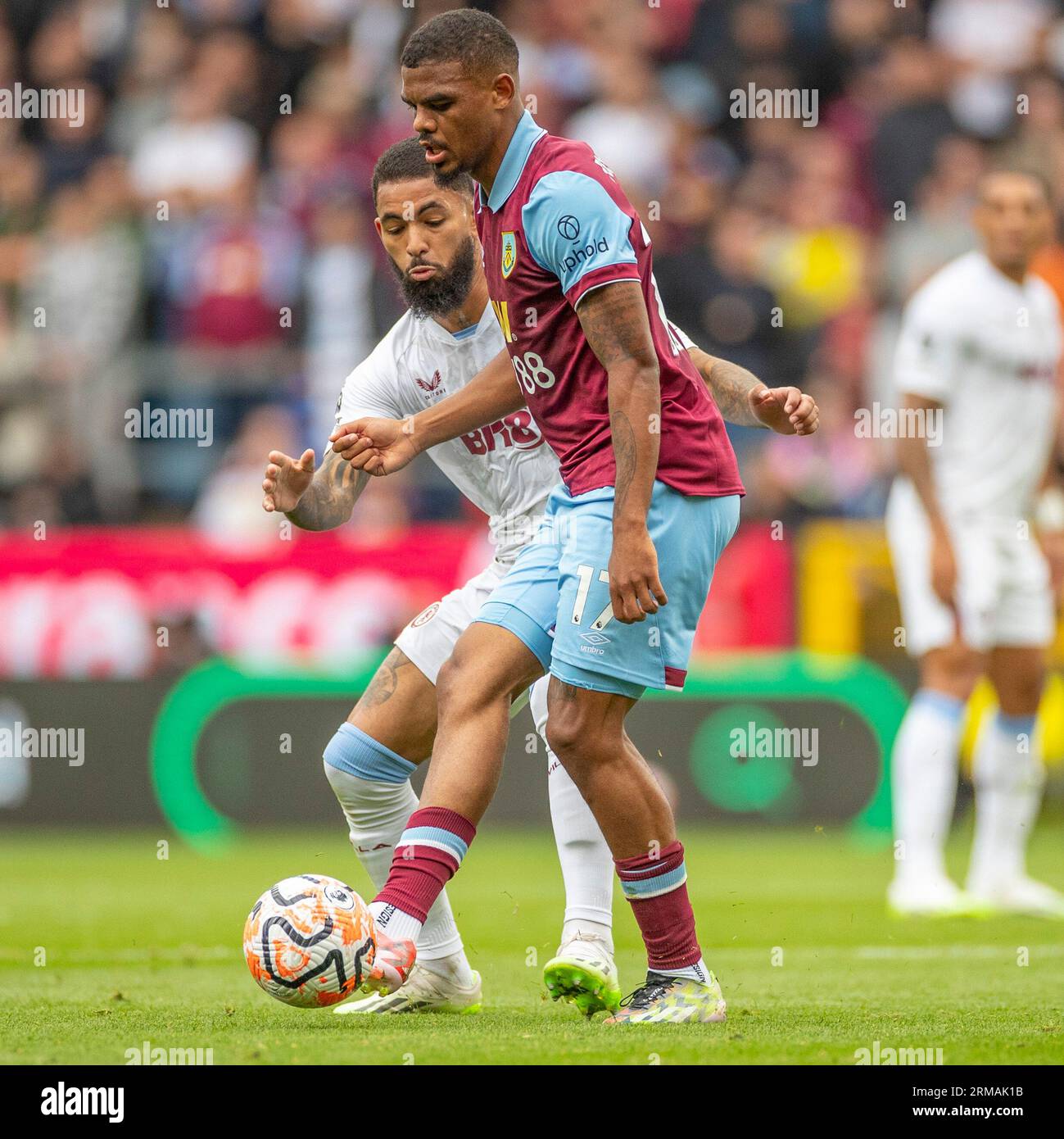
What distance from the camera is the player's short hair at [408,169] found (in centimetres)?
548

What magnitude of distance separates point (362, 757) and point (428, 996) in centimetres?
70

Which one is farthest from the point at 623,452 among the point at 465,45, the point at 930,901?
the point at 930,901

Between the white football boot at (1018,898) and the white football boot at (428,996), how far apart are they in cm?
347

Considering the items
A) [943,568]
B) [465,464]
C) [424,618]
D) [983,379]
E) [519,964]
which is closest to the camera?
[424,618]

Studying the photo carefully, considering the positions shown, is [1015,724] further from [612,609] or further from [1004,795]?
[612,609]

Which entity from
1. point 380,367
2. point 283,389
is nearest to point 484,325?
point 380,367

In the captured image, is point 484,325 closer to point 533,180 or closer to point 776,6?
point 533,180

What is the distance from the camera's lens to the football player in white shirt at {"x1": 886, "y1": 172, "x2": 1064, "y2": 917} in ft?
28.5

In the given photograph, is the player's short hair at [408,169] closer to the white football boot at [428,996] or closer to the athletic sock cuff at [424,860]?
the athletic sock cuff at [424,860]

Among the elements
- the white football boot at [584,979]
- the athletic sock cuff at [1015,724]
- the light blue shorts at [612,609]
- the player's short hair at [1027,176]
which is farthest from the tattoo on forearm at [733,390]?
the player's short hair at [1027,176]

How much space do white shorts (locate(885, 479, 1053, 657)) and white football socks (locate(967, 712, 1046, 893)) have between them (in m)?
0.41

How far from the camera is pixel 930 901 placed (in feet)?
26.8

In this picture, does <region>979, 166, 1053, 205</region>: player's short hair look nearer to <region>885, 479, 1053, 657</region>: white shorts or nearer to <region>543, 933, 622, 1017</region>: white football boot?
<region>885, 479, 1053, 657</region>: white shorts

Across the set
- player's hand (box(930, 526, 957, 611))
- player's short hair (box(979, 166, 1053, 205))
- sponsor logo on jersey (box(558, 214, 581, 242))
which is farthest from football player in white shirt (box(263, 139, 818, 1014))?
player's short hair (box(979, 166, 1053, 205))
